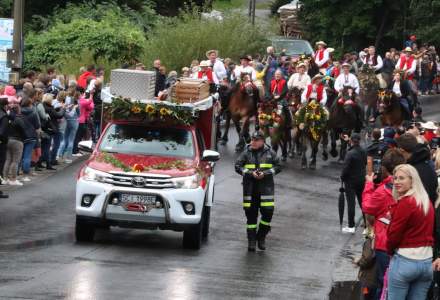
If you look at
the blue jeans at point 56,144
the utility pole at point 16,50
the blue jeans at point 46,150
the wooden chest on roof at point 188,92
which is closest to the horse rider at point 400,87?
the utility pole at point 16,50

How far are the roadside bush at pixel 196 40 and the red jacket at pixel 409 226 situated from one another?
28601 millimetres

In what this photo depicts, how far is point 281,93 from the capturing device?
1267 inches

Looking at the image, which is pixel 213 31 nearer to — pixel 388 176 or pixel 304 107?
pixel 304 107

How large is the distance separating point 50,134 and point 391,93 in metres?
10.2

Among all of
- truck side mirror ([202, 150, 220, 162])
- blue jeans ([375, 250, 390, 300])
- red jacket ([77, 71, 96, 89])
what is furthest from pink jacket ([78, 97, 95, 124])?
blue jeans ([375, 250, 390, 300])

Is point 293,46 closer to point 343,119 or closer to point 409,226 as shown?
point 343,119

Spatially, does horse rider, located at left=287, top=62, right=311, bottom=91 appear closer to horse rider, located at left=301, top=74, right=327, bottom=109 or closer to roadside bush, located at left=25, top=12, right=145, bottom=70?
horse rider, located at left=301, top=74, right=327, bottom=109

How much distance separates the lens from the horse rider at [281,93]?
31.4m

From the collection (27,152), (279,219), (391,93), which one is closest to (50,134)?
(27,152)

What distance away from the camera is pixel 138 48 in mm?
42625

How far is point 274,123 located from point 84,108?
14.7 ft

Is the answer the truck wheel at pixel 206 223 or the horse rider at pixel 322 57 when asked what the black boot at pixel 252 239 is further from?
the horse rider at pixel 322 57

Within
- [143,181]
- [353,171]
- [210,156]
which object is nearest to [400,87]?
[353,171]

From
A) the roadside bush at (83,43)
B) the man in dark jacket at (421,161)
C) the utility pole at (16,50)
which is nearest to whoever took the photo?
the man in dark jacket at (421,161)
